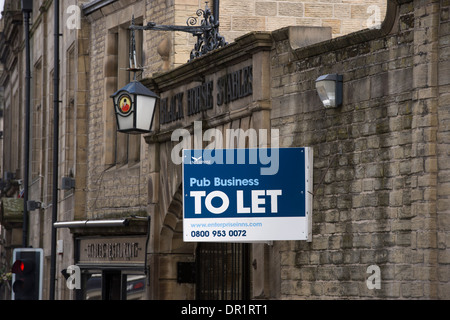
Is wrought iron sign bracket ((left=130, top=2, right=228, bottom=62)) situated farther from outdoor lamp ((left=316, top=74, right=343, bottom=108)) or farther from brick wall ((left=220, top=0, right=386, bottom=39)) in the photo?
outdoor lamp ((left=316, top=74, right=343, bottom=108))

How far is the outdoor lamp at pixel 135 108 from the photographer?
632 inches

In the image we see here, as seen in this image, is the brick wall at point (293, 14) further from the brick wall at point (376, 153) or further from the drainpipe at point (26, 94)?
the drainpipe at point (26, 94)

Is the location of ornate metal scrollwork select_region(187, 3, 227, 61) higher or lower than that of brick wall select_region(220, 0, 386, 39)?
lower

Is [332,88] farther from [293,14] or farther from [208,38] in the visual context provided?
[293,14]

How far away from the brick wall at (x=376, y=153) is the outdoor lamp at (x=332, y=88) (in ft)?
0.29

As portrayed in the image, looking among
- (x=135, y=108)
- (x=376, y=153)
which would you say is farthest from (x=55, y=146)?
(x=376, y=153)

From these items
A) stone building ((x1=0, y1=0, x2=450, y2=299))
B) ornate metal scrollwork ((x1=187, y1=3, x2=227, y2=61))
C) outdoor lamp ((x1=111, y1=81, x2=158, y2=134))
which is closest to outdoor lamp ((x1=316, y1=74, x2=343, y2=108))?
stone building ((x1=0, y1=0, x2=450, y2=299))

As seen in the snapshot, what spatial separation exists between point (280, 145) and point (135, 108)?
338 cm

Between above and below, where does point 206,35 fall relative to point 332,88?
above

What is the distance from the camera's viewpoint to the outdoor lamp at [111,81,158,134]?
52.7 ft

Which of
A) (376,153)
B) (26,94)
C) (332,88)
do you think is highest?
(26,94)

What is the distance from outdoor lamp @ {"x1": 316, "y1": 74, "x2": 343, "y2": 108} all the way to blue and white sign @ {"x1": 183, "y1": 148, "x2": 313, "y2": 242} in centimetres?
68

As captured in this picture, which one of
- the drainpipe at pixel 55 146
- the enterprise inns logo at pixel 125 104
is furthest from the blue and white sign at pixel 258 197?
the drainpipe at pixel 55 146

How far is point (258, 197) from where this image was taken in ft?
41.1
